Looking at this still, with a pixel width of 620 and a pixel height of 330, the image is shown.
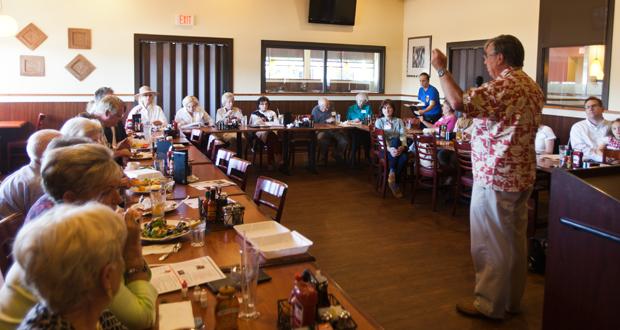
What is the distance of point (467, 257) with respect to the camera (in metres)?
4.61

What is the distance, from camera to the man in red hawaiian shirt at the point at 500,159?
3.05m

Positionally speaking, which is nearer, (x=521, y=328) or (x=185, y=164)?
(x=521, y=328)

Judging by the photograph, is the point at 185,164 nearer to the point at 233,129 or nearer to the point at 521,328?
the point at 521,328

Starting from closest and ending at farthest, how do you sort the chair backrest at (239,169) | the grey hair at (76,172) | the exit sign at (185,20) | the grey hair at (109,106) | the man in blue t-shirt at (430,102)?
the grey hair at (76,172) → the chair backrest at (239,169) → the grey hair at (109,106) → the man in blue t-shirt at (430,102) → the exit sign at (185,20)

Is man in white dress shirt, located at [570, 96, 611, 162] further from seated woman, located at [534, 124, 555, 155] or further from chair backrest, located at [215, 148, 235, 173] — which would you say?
chair backrest, located at [215, 148, 235, 173]

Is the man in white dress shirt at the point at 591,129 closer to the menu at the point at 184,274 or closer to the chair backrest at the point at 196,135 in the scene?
the chair backrest at the point at 196,135

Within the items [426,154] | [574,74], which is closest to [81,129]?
[426,154]

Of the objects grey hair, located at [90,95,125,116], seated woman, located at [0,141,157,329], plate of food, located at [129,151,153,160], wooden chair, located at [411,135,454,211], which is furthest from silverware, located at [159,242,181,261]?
wooden chair, located at [411,135,454,211]

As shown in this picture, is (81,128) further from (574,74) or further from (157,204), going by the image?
(574,74)

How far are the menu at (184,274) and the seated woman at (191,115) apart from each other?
6295mm

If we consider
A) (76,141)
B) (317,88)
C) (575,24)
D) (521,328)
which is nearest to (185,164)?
(76,141)

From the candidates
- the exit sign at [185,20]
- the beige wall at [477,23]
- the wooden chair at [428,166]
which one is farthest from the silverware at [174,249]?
the exit sign at [185,20]

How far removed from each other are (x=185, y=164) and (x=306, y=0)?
761cm

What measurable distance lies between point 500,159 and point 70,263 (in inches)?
101
